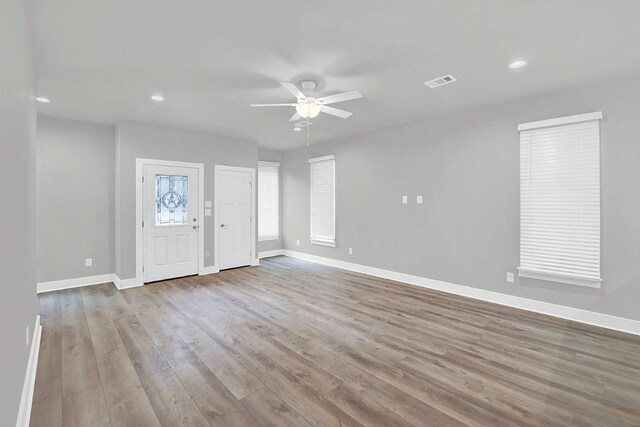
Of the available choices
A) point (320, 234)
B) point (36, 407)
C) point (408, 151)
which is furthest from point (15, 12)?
point (320, 234)

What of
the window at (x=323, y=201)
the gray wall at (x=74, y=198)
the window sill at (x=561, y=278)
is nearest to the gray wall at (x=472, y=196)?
the window sill at (x=561, y=278)

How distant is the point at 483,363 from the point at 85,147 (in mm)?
6505

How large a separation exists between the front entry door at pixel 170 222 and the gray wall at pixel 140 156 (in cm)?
20

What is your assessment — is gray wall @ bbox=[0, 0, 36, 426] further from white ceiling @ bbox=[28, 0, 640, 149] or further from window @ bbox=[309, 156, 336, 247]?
window @ bbox=[309, 156, 336, 247]

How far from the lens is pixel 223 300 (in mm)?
4293

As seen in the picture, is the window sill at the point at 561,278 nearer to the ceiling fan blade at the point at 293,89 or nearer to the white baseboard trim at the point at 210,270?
the ceiling fan blade at the point at 293,89

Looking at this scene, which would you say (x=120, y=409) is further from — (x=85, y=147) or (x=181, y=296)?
(x=85, y=147)

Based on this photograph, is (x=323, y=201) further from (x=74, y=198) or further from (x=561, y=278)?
(x=74, y=198)

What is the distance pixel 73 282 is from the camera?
16.3ft

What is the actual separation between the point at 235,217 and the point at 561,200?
5512mm

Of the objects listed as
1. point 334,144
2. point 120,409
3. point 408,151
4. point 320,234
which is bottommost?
point 120,409

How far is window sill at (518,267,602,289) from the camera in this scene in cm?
346

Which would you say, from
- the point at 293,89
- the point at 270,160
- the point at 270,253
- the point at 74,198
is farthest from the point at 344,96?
the point at 270,253

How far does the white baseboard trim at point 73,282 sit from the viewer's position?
473 centimetres
